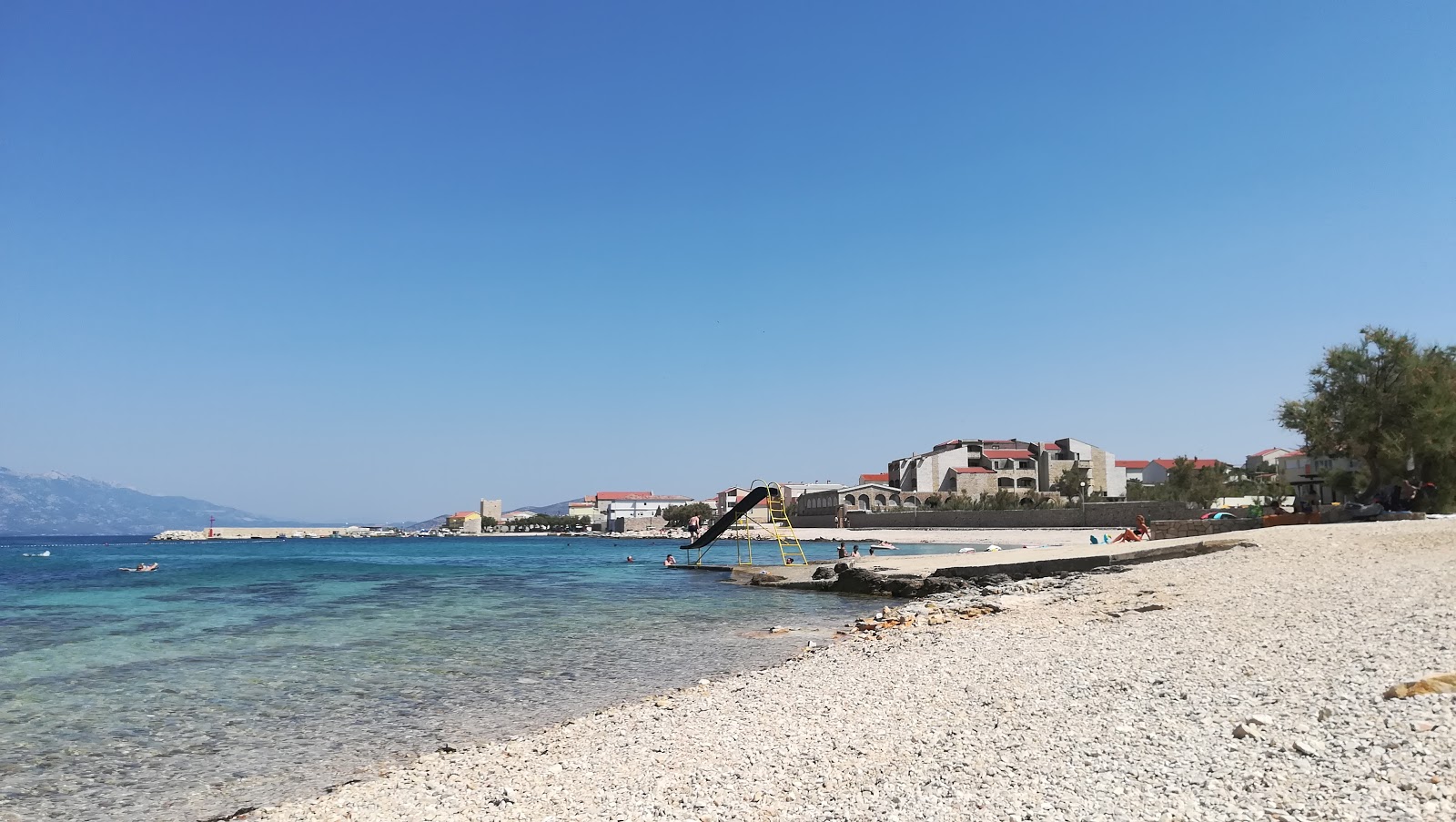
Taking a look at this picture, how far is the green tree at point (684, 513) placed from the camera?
413 ft

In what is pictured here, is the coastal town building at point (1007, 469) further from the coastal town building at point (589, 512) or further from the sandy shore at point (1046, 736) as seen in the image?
the sandy shore at point (1046, 736)

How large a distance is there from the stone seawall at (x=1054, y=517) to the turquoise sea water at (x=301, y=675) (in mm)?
42589

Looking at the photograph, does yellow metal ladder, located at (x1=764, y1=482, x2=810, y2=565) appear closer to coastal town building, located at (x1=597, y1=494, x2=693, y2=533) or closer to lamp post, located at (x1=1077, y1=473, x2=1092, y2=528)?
lamp post, located at (x1=1077, y1=473, x2=1092, y2=528)

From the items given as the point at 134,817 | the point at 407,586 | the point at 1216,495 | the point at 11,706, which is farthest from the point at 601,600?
the point at 1216,495

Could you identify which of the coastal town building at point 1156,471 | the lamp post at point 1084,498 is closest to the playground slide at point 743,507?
the lamp post at point 1084,498

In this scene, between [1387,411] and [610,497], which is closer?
[1387,411]

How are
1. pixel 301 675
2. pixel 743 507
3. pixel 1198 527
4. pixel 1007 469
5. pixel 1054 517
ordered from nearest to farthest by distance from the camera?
1. pixel 301 675
2. pixel 1198 527
3. pixel 743 507
4. pixel 1054 517
5. pixel 1007 469

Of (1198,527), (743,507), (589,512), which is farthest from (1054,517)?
(589,512)

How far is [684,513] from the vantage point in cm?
13162

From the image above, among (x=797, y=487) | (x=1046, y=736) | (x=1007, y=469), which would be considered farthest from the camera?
(x=797, y=487)

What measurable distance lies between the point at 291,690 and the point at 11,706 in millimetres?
3245

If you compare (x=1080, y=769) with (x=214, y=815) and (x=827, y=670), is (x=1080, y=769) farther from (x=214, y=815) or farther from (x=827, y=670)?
(x=214, y=815)

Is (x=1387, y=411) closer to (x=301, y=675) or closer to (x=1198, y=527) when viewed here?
(x=1198, y=527)

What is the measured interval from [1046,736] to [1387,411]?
108 feet
